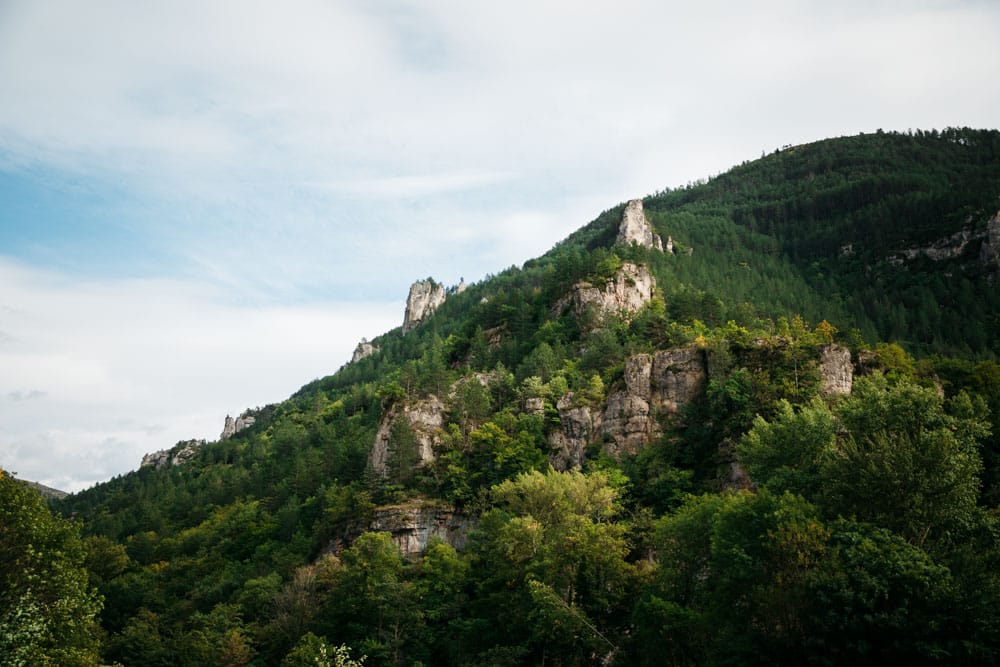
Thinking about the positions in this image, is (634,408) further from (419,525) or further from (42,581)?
(42,581)

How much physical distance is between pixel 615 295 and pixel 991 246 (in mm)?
91309

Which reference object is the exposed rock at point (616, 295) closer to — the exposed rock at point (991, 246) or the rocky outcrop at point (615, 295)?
the rocky outcrop at point (615, 295)

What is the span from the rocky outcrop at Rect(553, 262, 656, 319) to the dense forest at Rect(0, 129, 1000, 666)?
57 centimetres

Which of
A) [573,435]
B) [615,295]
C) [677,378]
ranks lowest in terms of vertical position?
[573,435]

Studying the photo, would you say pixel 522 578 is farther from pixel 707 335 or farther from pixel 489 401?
pixel 707 335

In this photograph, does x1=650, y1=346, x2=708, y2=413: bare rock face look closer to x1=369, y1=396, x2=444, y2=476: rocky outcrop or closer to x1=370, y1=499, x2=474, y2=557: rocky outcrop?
x1=370, y1=499, x2=474, y2=557: rocky outcrop

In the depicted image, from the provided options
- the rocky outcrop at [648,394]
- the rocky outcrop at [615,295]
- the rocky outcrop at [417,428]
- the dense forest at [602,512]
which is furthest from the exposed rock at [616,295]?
the rocky outcrop at [417,428]

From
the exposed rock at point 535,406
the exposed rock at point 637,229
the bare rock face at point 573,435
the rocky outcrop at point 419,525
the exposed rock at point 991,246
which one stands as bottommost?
the rocky outcrop at point 419,525

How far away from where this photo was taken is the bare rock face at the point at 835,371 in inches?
2566

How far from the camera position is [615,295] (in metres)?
107

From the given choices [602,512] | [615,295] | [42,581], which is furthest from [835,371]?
[42,581]

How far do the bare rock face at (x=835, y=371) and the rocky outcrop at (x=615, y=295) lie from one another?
37.9m

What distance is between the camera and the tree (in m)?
33.6

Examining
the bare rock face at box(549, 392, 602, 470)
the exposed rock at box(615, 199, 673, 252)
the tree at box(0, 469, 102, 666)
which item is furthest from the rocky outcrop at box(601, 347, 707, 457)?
the exposed rock at box(615, 199, 673, 252)
